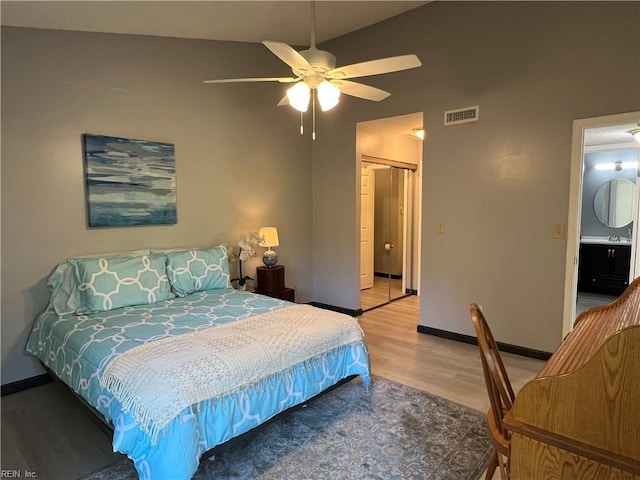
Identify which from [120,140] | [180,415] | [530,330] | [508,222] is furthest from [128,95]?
[530,330]

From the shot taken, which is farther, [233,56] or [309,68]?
[233,56]

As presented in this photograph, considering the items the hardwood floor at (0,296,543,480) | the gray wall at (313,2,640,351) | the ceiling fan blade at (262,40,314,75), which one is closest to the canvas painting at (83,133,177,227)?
the hardwood floor at (0,296,543,480)

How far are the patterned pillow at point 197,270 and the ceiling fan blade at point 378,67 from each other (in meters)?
2.11

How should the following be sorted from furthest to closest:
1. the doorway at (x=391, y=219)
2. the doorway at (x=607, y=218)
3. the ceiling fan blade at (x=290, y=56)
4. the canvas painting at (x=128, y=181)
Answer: the doorway at (x=391, y=219)
the doorway at (x=607, y=218)
the canvas painting at (x=128, y=181)
the ceiling fan blade at (x=290, y=56)

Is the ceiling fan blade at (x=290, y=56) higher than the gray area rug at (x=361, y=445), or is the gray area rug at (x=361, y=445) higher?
the ceiling fan blade at (x=290, y=56)

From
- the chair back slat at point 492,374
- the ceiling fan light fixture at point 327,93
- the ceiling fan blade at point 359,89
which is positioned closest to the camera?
the chair back slat at point 492,374

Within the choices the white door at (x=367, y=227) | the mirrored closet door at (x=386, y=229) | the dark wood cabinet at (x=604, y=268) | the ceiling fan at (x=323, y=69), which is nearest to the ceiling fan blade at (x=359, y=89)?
the ceiling fan at (x=323, y=69)

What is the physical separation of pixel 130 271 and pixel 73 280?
0.42 metres

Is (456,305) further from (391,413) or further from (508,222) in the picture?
(391,413)

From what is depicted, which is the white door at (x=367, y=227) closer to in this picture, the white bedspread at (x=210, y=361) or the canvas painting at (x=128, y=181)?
the canvas painting at (x=128, y=181)

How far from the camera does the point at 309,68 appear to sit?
2.32 meters

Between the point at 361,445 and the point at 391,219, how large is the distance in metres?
4.25

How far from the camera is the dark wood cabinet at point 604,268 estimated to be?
567 centimetres

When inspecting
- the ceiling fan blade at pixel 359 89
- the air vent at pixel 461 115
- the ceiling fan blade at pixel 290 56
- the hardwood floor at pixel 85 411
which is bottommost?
the hardwood floor at pixel 85 411
